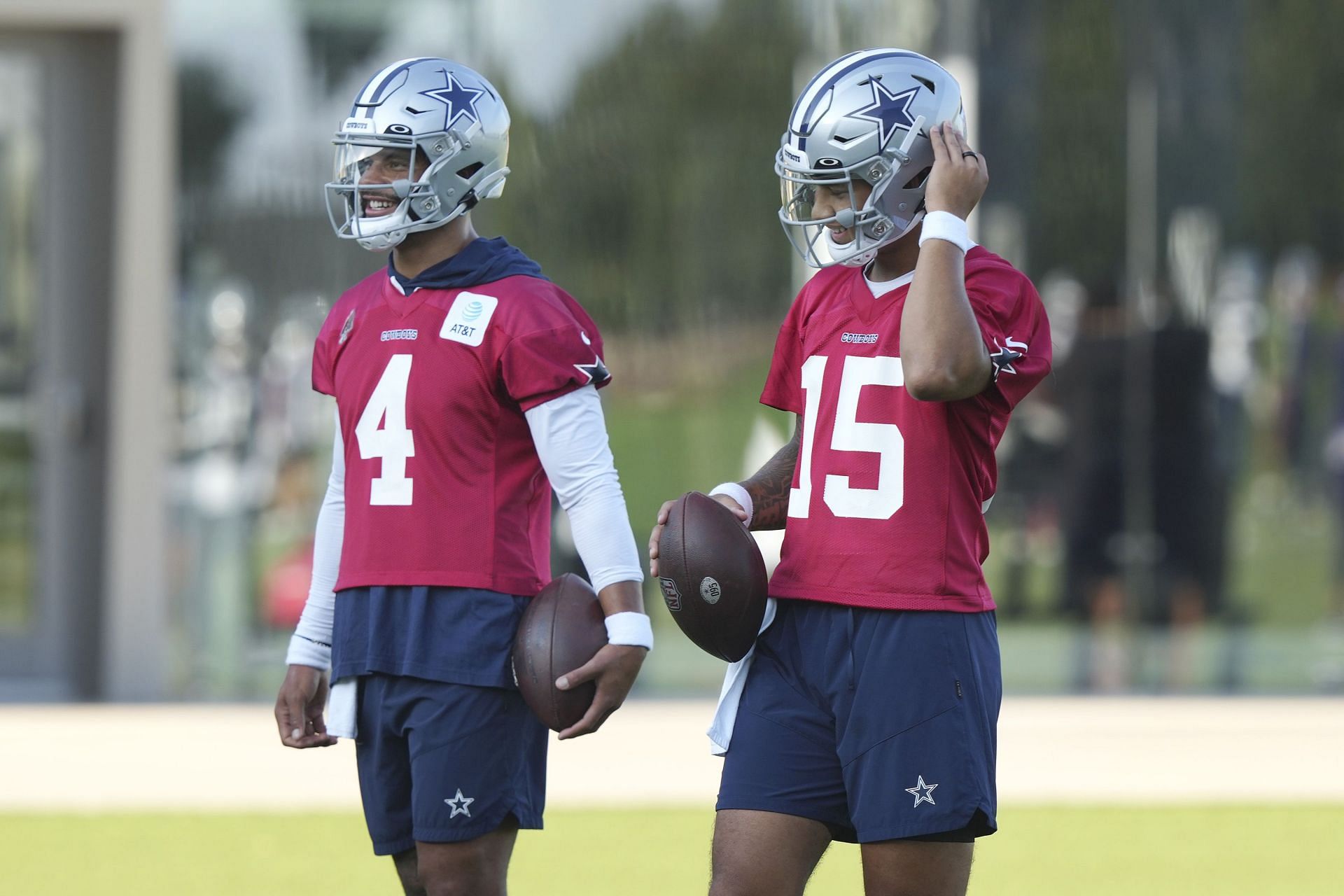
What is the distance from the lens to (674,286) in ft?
29.2

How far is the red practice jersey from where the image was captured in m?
3.59

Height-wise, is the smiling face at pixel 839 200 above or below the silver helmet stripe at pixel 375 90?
below

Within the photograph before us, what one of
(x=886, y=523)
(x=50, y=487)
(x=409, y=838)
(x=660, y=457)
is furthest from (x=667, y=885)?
(x=50, y=487)

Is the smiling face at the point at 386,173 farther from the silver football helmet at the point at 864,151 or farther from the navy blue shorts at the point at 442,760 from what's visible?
the navy blue shorts at the point at 442,760

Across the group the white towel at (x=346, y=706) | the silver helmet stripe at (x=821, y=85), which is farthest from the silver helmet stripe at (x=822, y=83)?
the white towel at (x=346, y=706)

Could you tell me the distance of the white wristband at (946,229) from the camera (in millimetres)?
3277

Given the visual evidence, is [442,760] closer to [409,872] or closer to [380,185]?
[409,872]

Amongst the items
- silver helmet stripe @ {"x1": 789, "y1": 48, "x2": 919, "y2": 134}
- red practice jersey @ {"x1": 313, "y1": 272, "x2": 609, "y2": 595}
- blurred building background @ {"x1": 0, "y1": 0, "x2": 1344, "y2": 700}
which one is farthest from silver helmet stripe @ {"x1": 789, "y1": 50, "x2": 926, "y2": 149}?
blurred building background @ {"x1": 0, "y1": 0, "x2": 1344, "y2": 700}

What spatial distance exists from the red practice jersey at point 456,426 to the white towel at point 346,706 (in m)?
0.18

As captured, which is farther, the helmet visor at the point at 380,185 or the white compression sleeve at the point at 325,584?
the white compression sleeve at the point at 325,584

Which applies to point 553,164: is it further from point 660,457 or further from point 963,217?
point 963,217

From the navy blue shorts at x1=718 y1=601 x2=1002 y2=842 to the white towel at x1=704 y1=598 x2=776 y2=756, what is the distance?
71 mm

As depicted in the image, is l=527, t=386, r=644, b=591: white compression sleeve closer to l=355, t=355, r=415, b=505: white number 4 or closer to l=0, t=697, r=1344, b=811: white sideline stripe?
l=355, t=355, r=415, b=505: white number 4

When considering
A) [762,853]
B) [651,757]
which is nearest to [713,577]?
[762,853]
